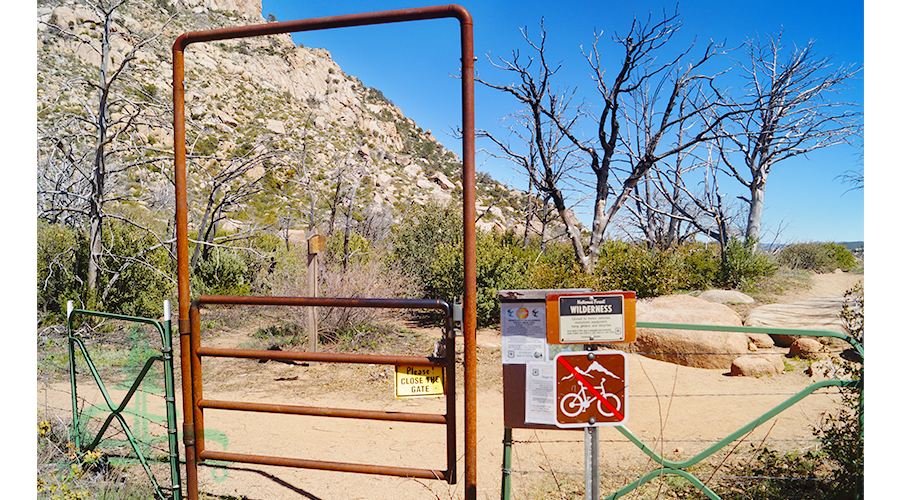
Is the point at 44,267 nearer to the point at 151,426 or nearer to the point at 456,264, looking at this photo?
the point at 151,426

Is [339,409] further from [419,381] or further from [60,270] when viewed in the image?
[60,270]

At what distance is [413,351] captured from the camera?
8000 mm

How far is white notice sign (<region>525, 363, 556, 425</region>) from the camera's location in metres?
2.29

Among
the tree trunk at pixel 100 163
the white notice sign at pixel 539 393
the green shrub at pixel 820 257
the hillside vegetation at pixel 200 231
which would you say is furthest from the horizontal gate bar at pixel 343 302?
the green shrub at pixel 820 257

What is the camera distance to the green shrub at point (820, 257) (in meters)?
23.6

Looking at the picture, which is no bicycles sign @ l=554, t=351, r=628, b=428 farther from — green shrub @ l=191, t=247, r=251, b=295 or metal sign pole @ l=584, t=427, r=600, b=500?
green shrub @ l=191, t=247, r=251, b=295

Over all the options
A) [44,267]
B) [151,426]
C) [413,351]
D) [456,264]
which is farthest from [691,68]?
[44,267]

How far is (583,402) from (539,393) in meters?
0.32

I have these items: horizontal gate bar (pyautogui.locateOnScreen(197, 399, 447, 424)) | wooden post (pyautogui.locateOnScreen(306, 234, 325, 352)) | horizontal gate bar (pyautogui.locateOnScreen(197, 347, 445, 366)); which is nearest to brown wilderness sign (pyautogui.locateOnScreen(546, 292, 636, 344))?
horizontal gate bar (pyautogui.locateOnScreen(197, 347, 445, 366))

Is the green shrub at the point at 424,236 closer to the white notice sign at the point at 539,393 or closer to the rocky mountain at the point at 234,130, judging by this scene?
the rocky mountain at the point at 234,130

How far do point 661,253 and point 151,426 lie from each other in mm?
11466

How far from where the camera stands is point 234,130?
19312 mm

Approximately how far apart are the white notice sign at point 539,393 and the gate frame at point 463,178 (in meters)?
0.30

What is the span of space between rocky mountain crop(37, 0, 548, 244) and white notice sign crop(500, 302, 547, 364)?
5666mm
